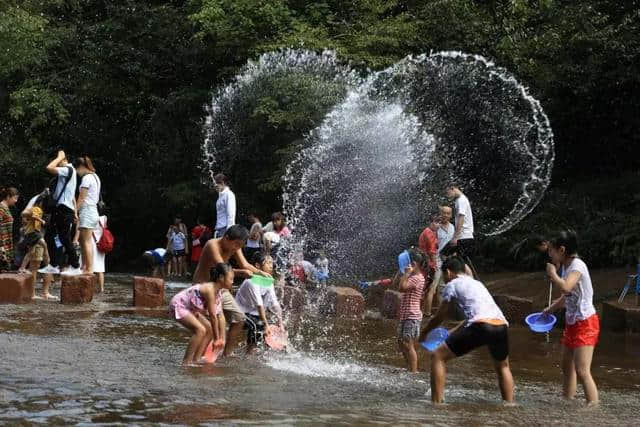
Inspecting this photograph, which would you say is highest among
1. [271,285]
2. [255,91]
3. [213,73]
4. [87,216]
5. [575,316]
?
[213,73]

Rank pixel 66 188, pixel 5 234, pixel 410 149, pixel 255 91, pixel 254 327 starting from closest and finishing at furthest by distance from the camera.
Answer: pixel 254 327 < pixel 66 188 < pixel 5 234 < pixel 410 149 < pixel 255 91

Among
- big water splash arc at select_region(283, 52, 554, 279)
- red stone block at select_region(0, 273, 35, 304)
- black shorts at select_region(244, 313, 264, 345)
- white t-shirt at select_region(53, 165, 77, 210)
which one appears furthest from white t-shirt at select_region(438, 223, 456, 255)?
big water splash arc at select_region(283, 52, 554, 279)

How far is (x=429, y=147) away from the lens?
978 inches

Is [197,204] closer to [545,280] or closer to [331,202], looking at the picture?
[331,202]

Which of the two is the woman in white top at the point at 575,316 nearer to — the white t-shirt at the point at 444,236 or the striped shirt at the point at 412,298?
the striped shirt at the point at 412,298

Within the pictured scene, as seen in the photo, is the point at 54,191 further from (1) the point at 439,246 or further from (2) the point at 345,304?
(1) the point at 439,246

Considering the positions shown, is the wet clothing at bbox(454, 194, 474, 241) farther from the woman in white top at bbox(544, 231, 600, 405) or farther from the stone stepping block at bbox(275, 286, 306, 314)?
the woman in white top at bbox(544, 231, 600, 405)

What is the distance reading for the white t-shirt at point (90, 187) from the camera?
603 inches

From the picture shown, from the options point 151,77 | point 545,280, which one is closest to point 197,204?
point 151,77

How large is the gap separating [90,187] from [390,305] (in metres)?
Answer: 4.93

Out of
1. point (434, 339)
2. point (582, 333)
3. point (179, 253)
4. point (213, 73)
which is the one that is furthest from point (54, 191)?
point (213, 73)

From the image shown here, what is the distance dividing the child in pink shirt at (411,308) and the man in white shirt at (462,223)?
4.53 metres

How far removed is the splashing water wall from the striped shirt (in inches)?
503

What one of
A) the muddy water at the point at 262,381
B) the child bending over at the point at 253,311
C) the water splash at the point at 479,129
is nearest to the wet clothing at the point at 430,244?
the muddy water at the point at 262,381
